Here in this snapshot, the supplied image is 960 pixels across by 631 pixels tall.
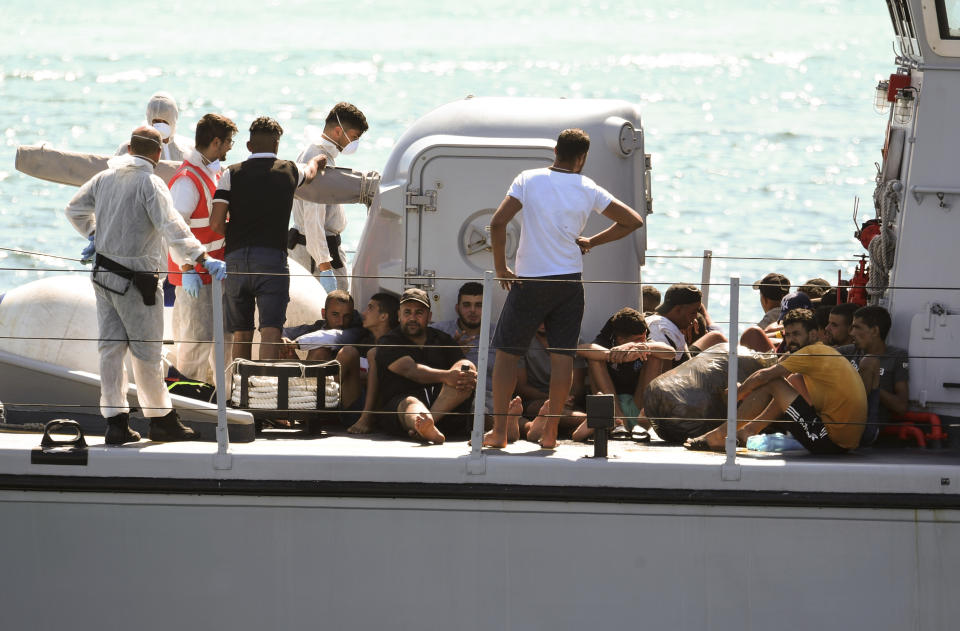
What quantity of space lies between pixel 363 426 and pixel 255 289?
2.87ft

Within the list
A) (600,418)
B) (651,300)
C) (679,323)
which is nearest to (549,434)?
(600,418)

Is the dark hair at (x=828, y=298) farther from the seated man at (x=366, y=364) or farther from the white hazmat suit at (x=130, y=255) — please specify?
the white hazmat suit at (x=130, y=255)

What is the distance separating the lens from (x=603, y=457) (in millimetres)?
5922

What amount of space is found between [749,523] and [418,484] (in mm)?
1371

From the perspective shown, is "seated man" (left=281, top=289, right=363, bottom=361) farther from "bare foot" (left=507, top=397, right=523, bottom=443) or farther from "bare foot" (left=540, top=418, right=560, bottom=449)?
"bare foot" (left=540, top=418, right=560, bottom=449)

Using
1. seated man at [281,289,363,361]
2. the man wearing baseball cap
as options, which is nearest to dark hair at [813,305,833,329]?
the man wearing baseball cap

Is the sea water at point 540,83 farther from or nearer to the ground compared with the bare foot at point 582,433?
farther from the ground

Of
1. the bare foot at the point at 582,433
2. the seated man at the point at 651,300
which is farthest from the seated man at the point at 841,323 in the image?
the seated man at the point at 651,300

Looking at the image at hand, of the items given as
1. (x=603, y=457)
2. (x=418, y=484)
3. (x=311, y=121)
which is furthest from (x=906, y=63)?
(x=311, y=121)

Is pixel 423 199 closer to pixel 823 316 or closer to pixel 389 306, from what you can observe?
pixel 389 306

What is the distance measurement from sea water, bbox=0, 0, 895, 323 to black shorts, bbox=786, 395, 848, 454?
9967mm

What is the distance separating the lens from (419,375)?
6438 millimetres

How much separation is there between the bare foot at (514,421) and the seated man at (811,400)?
2.60ft

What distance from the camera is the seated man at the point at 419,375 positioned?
20.8 ft
